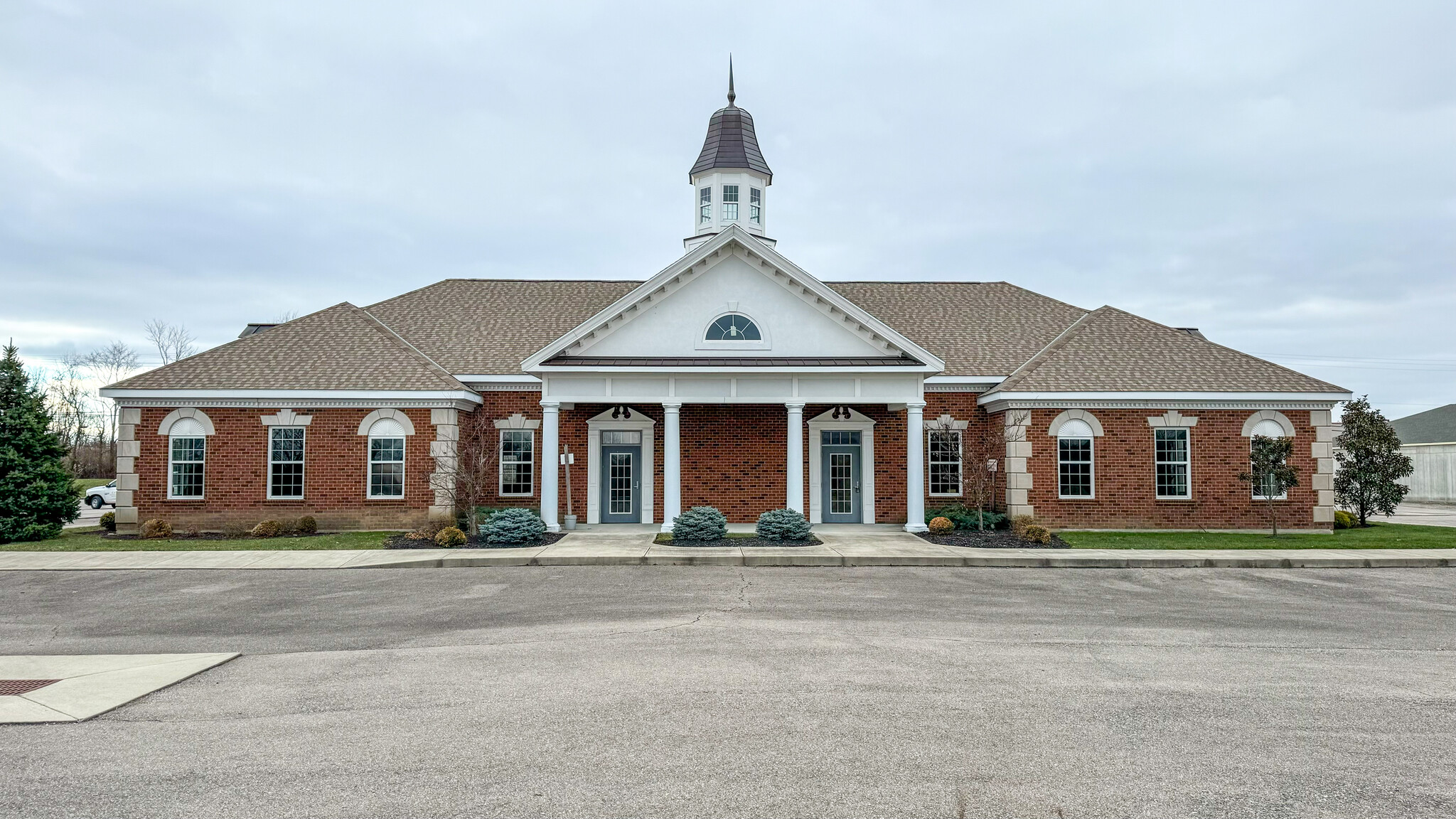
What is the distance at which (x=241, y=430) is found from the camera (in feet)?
72.0

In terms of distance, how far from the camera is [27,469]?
823 inches

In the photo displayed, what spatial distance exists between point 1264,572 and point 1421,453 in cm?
3282

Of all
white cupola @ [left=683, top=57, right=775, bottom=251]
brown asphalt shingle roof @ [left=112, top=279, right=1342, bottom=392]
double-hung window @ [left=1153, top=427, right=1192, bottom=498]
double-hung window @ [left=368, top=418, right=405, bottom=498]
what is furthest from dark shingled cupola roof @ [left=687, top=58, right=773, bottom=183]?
double-hung window @ [left=1153, top=427, right=1192, bottom=498]

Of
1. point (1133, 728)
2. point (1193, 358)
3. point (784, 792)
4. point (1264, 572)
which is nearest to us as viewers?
point (784, 792)

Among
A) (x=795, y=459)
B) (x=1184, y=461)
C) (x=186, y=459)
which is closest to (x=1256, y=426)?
(x=1184, y=461)

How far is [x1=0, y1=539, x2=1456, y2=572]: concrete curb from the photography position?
653 inches

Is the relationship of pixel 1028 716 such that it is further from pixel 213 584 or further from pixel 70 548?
pixel 70 548

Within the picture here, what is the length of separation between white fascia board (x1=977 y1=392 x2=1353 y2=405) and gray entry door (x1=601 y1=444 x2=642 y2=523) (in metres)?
9.93

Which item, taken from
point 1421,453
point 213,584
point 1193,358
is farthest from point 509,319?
point 1421,453

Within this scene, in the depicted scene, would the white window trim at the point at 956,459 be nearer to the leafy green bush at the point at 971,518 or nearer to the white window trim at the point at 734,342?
the leafy green bush at the point at 971,518

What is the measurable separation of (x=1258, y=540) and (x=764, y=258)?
13.5 metres

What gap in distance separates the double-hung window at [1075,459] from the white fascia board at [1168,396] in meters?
0.78

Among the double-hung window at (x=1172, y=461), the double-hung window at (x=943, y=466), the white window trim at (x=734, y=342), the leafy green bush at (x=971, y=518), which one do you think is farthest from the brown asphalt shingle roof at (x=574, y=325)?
the white window trim at (x=734, y=342)

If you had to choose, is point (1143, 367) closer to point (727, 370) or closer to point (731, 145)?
point (727, 370)
